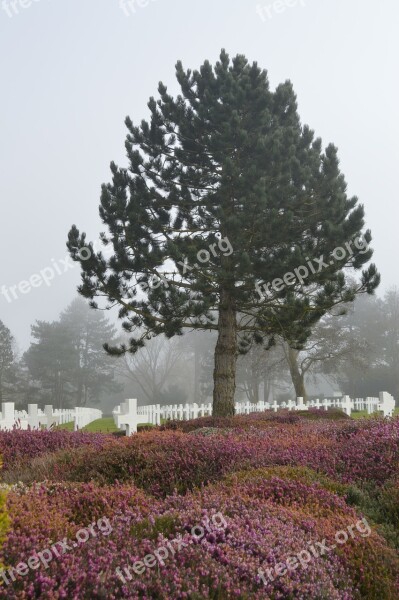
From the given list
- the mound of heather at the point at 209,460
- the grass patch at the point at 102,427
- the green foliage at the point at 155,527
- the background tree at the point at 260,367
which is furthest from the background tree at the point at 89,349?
the green foliage at the point at 155,527

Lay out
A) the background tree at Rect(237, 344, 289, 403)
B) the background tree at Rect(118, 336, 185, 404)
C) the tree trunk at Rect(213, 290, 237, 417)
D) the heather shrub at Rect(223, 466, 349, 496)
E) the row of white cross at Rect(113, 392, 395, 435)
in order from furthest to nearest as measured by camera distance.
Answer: the background tree at Rect(118, 336, 185, 404) → the background tree at Rect(237, 344, 289, 403) → the tree trunk at Rect(213, 290, 237, 417) → the row of white cross at Rect(113, 392, 395, 435) → the heather shrub at Rect(223, 466, 349, 496)

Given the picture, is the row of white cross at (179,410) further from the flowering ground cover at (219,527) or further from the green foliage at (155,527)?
the green foliage at (155,527)

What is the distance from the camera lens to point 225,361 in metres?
15.5

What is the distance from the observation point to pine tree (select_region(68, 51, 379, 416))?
1434 centimetres

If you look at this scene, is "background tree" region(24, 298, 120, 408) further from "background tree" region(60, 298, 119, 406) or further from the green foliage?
the green foliage

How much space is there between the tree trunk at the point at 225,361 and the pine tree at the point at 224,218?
0.09ft

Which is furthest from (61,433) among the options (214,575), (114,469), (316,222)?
(316,222)

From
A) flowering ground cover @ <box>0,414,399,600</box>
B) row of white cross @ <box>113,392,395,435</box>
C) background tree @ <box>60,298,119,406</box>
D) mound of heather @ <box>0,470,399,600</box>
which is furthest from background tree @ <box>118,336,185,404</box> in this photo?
mound of heather @ <box>0,470,399,600</box>

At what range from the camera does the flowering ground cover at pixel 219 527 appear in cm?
322

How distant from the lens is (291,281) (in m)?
14.4

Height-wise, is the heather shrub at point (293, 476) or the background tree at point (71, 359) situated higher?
Result: the background tree at point (71, 359)

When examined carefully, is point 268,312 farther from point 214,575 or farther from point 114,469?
point 214,575

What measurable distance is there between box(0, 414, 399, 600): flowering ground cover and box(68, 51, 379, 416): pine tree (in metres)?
7.21

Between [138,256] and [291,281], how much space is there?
163 inches
